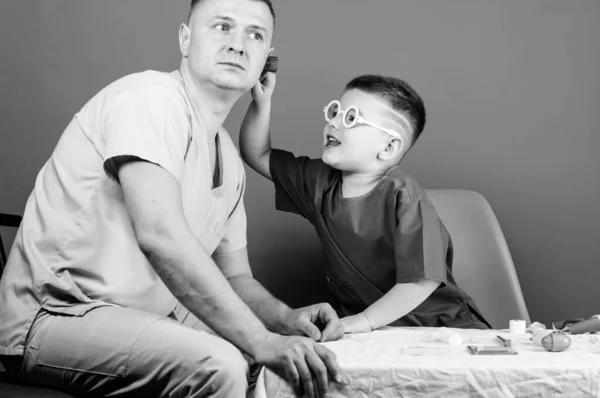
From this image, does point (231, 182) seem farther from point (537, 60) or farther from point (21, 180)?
point (537, 60)

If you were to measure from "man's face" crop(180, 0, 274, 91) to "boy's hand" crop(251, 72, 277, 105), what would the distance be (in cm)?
19

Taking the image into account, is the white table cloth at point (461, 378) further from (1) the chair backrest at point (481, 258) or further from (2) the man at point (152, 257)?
(1) the chair backrest at point (481, 258)

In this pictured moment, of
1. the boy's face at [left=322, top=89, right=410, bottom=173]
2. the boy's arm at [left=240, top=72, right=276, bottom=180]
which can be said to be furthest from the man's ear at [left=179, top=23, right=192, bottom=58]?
the boy's face at [left=322, top=89, right=410, bottom=173]

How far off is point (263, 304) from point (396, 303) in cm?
28

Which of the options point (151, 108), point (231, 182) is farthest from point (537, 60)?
point (151, 108)

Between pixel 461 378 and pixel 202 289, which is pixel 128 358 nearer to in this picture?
pixel 202 289

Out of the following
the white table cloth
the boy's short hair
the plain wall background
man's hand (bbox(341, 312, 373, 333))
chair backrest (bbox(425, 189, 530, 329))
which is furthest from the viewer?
the plain wall background

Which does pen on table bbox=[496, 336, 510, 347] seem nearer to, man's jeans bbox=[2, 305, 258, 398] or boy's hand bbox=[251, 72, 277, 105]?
man's jeans bbox=[2, 305, 258, 398]

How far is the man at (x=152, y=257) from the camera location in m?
1.14

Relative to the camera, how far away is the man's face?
1532mm

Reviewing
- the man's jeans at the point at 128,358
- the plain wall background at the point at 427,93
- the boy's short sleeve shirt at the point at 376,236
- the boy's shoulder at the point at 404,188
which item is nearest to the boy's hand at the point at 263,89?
the boy's short sleeve shirt at the point at 376,236

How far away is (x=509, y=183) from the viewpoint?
2.33m

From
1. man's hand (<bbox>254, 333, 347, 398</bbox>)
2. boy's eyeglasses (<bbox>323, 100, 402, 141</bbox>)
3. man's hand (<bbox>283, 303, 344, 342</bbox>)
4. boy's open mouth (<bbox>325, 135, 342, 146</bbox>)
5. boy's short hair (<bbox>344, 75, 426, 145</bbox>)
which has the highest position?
boy's short hair (<bbox>344, 75, 426, 145</bbox>)

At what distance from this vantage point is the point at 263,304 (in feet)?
5.06
